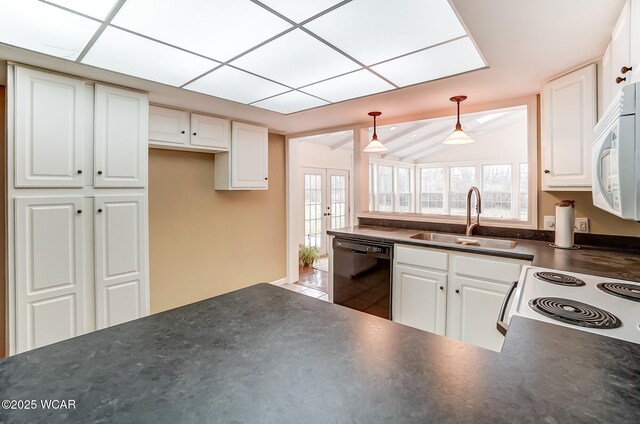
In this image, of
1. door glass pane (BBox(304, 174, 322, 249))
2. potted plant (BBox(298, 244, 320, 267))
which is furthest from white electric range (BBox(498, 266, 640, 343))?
door glass pane (BBox(304, 174, 322, 249))

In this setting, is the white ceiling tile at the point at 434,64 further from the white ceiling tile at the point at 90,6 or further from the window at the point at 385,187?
the window at the point at 385,187

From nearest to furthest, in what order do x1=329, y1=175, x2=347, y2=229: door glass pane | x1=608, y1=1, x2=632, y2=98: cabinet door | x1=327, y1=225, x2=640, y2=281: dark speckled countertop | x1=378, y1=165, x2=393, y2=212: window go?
x1=608, y1=1, x2=632, y2=98: cabinet door → x1=327, y1=225, x2=640, y2=281: dark speckled countertop → x1=329, y1=175, x2=347, y2=229: door glass pane → x1=378, y1=165, x2=393, y2=212: window

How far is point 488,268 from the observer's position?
210 centimetres

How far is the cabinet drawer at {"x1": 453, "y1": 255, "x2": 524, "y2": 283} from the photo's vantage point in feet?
6.59

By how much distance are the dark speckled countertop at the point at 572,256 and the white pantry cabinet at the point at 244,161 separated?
5.43 ft

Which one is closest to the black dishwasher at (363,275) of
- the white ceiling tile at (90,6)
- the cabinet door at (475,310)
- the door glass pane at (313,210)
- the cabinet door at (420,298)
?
the cabinet door at (420,298)

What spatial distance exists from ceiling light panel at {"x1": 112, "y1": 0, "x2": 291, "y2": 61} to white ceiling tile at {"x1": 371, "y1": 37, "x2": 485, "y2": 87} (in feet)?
2.54

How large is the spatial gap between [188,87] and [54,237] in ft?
4.51

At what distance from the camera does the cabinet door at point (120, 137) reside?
7.06 feet

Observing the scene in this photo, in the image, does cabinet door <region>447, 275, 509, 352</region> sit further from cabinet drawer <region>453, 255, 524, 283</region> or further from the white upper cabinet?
the white upper cabinet

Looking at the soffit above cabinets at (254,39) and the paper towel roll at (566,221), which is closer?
the soffit above cabinets at (254,39)

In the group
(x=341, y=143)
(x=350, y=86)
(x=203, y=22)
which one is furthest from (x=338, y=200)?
(x=203, y=22)

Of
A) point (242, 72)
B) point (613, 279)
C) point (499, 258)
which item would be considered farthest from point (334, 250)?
point (613, 279)

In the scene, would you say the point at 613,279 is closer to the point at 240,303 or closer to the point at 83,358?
the point at 240,303
